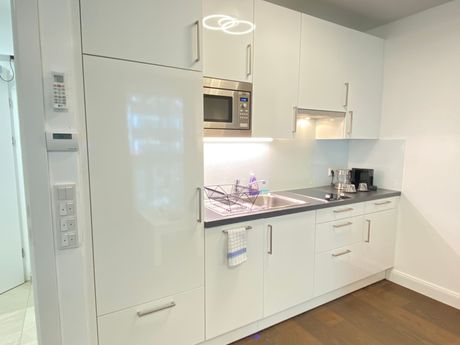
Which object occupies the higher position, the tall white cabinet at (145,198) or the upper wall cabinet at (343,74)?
the upper wall cabinet at (343,74)

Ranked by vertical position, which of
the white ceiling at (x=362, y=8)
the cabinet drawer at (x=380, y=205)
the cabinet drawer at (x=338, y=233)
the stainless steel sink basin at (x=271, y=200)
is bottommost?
the cabinet drawer at (x=338, y=233)

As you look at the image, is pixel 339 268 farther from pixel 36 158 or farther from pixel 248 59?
pixel 36 158

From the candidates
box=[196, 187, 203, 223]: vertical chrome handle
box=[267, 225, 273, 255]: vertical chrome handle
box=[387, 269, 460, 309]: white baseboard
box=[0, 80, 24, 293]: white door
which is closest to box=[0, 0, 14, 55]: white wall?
box=[0, 80, 24, 293]: white door

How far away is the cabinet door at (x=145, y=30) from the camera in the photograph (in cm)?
128

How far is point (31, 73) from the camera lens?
3.79 feet

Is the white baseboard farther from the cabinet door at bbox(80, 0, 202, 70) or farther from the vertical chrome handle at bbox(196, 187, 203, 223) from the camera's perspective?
the cabinet door at bbox(80, 0, 202, 70)

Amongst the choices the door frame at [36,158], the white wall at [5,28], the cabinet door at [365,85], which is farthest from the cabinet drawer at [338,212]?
the white wall at [5,28]

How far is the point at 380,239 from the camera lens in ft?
8.70

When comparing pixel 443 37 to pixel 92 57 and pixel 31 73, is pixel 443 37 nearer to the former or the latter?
pixel 92 57

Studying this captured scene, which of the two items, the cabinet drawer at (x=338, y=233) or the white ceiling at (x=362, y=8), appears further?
the white ceiling at (x=362, y=8)

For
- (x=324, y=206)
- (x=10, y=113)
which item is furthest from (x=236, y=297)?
(x=10, y=113)

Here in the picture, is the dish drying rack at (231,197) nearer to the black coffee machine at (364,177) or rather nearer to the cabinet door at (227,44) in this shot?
the cabinet door at (227,44)

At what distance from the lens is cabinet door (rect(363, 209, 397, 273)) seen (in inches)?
100

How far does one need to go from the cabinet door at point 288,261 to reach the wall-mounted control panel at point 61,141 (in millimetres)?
1283
